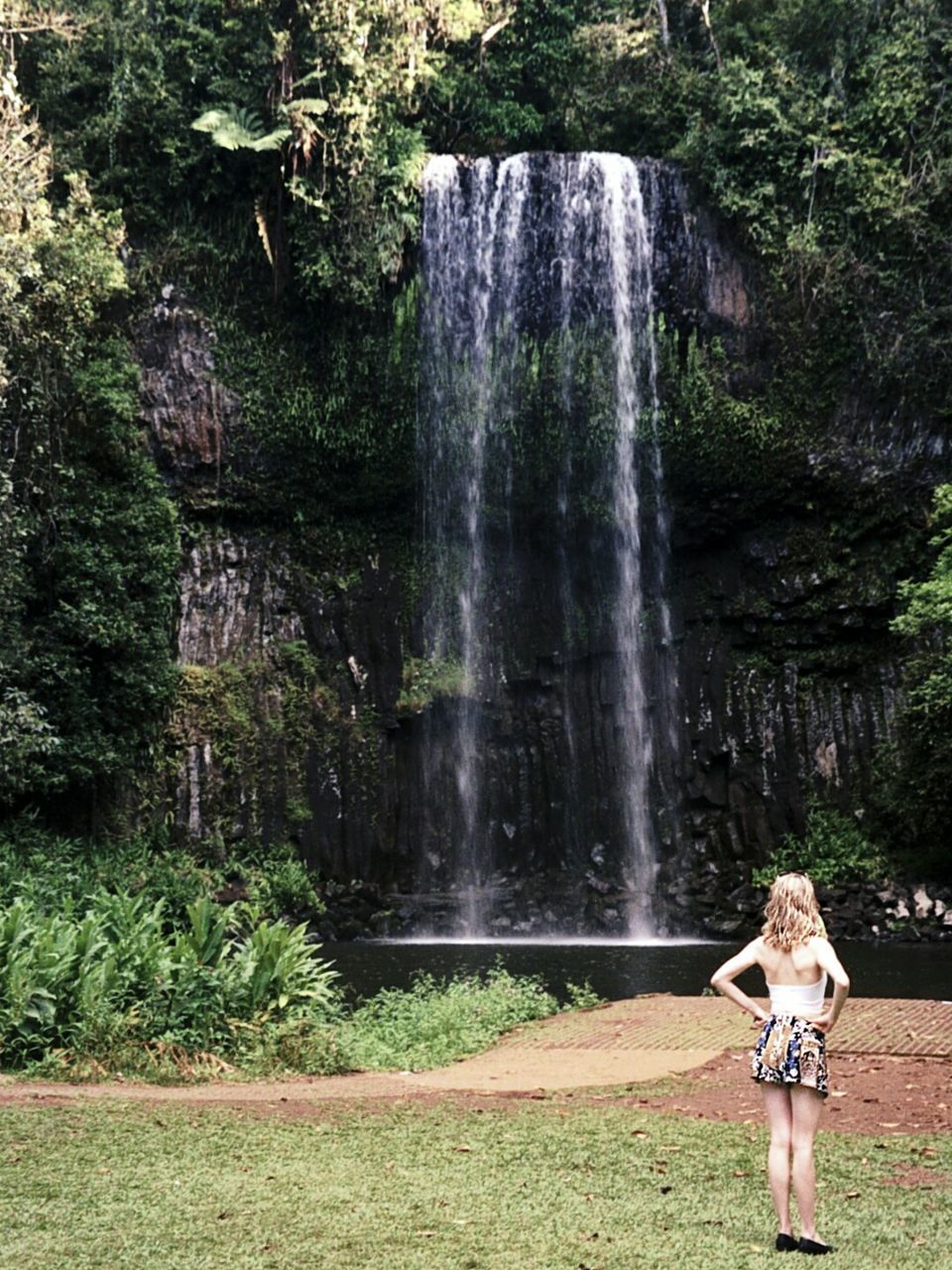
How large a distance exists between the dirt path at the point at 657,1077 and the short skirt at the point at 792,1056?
2236mm

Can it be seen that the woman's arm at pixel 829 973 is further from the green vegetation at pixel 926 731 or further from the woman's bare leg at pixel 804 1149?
the green vegetation at pixel 926 731

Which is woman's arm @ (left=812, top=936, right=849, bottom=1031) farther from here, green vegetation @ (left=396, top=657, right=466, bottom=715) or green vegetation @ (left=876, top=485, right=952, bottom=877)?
green vegetation @ (left=396, top=657, right=466, bottom=715)

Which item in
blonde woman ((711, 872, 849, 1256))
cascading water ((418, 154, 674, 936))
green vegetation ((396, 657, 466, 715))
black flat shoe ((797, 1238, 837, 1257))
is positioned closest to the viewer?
black flat shoe ((797, 1238, 837, 1257))

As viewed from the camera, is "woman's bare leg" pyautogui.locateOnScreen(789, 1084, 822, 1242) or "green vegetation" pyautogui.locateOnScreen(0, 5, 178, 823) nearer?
"woman's bare leg" pyautogui.locateOnScreen(789, 1084, 822, 1242)

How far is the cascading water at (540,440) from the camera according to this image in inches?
862

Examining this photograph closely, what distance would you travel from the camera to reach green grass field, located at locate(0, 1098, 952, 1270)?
4.40 m

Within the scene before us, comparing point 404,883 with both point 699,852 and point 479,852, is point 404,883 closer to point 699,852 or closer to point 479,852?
point 479,852

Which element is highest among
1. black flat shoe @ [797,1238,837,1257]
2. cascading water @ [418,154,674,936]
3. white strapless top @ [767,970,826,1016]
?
cascading water @ [418,154,674,936]

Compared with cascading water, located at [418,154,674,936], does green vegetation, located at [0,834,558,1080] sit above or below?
below

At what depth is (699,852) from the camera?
20.7 metres

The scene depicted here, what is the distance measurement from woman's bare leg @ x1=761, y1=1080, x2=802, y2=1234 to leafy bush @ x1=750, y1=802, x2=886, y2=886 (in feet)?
50.0

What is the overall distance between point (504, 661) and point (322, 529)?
13.0 ft

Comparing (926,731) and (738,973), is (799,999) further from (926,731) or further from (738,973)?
(926,731)

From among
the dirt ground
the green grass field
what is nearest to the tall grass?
the dirt ground
